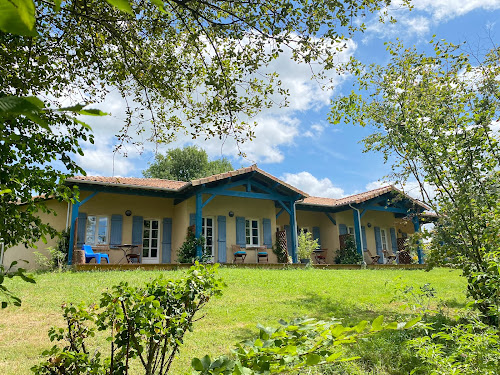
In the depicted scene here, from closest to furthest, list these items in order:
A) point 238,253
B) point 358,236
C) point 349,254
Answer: point 238,253 → point 358,236 → point 349,254

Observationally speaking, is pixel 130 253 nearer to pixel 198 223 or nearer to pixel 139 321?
pixel 198 223

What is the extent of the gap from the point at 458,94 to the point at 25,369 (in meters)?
6.56

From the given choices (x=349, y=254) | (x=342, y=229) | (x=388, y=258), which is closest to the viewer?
(x=349, y=254)

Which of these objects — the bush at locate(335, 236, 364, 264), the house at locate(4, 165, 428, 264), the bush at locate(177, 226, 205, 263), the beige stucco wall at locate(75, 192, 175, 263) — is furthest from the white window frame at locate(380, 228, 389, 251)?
the beige stucco wall at locate(75, 192, 175, 263)

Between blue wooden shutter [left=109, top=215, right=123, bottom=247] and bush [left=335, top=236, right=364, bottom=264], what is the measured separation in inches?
369

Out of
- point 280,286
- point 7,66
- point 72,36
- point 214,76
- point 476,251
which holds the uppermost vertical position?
point 72,36

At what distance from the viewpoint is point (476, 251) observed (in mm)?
4277

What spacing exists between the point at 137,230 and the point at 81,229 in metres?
1.92

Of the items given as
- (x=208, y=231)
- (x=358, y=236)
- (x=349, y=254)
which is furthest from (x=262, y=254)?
(x=358, y=236)

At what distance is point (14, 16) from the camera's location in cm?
49

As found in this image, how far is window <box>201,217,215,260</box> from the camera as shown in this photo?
1362 cm

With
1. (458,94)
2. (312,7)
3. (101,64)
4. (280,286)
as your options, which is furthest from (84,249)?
(458,94)

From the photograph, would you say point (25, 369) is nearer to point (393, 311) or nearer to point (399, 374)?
point (399, 374)

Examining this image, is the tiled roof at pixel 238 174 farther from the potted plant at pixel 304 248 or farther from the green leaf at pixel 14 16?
the green leaf at pixel 14 16
